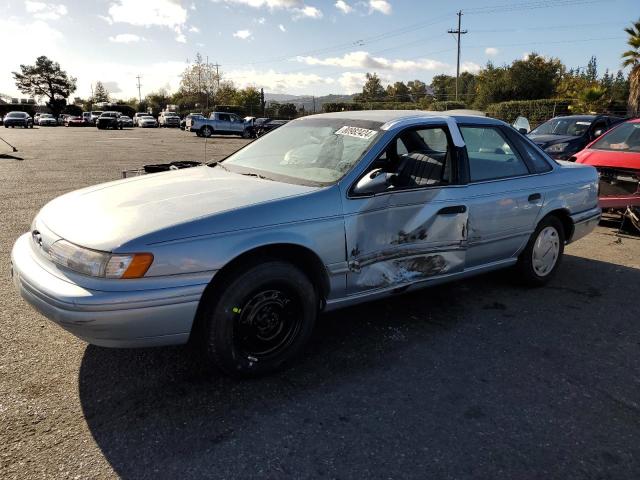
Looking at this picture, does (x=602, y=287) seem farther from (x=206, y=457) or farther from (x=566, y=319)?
(x=206, y=457)

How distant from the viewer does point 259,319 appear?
9.39 feet

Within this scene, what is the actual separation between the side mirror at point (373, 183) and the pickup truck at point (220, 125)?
33.4m

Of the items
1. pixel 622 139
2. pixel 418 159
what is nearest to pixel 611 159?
pixel 622 139

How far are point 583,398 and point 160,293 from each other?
93.2 inches

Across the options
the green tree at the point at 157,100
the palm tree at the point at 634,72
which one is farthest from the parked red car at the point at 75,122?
the palm tree at the point at 634,72

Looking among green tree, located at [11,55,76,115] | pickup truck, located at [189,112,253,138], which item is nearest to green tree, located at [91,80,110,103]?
green tree, located at [11,55,76,115]

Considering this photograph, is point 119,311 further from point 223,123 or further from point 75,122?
point 75,122

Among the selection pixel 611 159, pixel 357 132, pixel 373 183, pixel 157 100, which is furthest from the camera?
pixel 157 100

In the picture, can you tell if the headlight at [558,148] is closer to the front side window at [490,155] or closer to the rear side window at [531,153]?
the rear side window at [531,153]

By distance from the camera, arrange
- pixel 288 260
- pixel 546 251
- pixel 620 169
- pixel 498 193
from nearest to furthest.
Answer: pixel 288 260 < pixel 498 193 < pixel 546 251 < pixel 620 169

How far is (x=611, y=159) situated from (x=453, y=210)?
4.64 meters

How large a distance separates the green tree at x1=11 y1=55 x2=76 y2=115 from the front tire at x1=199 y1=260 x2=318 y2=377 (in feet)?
344

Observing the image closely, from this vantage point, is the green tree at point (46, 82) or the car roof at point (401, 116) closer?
the car roof at point (401, 116)

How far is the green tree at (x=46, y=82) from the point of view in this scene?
311ft
